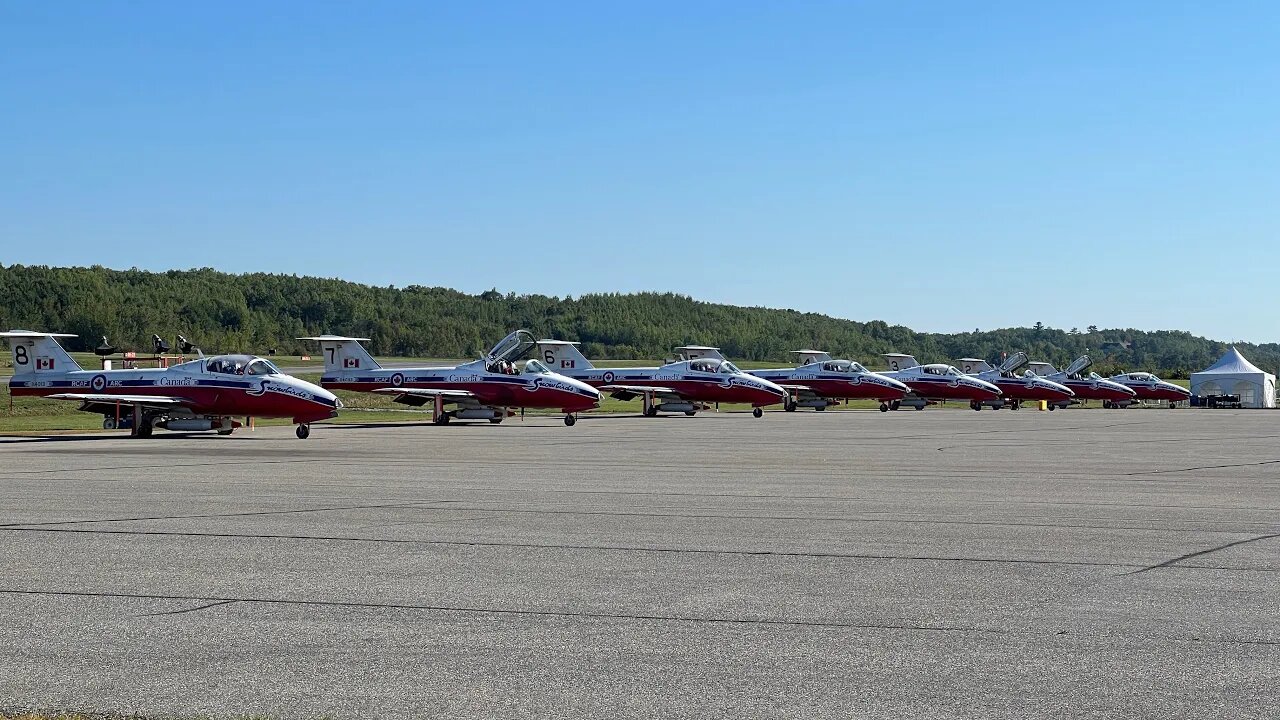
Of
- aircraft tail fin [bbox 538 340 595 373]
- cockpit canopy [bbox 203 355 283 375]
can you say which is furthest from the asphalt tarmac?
aircraft tail fin [bbox 538 340 595 373]

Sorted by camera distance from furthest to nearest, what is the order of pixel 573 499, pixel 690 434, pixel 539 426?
pixel 539 426 < pixel 690 434 < pixel 573 499

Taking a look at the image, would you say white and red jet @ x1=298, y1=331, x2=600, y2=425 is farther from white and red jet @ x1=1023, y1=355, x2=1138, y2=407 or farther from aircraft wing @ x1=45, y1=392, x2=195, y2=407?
white and red jet @ x1=1023, y1=355, x2=1138, y2=407

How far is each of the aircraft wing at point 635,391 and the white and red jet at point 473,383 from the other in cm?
731

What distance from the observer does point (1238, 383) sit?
86.3 meters

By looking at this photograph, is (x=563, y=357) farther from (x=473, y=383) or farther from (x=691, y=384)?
(x=473, y=383)

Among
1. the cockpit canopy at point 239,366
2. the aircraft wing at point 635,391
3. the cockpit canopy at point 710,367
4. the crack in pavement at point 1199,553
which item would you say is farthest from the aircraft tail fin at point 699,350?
the crack in pavement at point 1199,553

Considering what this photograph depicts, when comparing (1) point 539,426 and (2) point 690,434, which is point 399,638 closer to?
(2) point 690,434

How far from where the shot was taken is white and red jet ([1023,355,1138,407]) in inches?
3206

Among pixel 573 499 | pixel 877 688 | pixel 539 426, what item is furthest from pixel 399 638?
pixel 539 426

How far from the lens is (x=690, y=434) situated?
3559 centimetres

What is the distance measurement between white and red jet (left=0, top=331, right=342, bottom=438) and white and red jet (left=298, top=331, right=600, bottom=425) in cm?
941

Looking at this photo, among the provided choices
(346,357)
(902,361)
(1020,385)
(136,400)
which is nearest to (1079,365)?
(1020,385)

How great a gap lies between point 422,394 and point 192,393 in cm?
1142

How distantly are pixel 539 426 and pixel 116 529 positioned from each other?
29.0 metres
